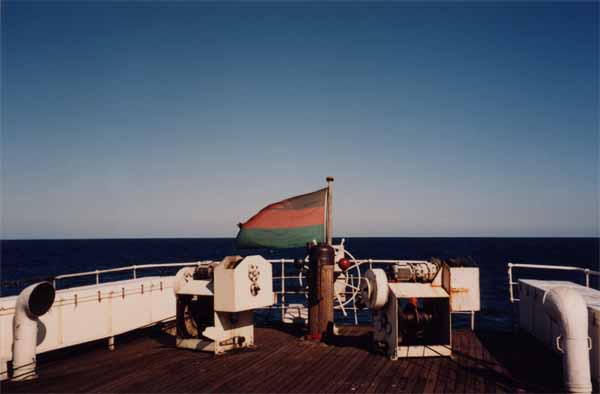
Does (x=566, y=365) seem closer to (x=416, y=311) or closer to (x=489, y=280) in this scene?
(x=416, y=311)

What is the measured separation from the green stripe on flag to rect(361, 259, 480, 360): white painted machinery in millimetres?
2662

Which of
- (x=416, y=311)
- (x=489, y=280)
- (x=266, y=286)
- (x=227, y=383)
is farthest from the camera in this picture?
(x=489, y=280)

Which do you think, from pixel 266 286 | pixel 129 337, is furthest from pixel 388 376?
pixel 129 337

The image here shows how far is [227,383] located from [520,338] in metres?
6.07

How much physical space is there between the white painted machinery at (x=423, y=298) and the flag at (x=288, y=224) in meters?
2.73

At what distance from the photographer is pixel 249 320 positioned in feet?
28.6

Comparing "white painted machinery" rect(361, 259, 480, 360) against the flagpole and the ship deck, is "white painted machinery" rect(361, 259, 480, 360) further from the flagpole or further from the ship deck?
the flagpole

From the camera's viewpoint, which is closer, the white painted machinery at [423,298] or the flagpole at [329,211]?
the white painted machinery at [423,298]

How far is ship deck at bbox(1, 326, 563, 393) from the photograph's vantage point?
6.28m

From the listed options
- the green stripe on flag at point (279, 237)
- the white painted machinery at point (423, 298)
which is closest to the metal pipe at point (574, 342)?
the white painted machinery at point (423, 298)

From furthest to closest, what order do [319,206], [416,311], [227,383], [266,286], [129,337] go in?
Answer: [319,206] → [129,337] → [266,286] → [416,311] → [227,383]

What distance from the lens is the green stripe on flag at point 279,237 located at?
10773mm

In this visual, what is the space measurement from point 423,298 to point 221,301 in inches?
141

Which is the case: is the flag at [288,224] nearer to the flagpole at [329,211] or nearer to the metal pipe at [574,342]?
the flagpole at [329,211]
